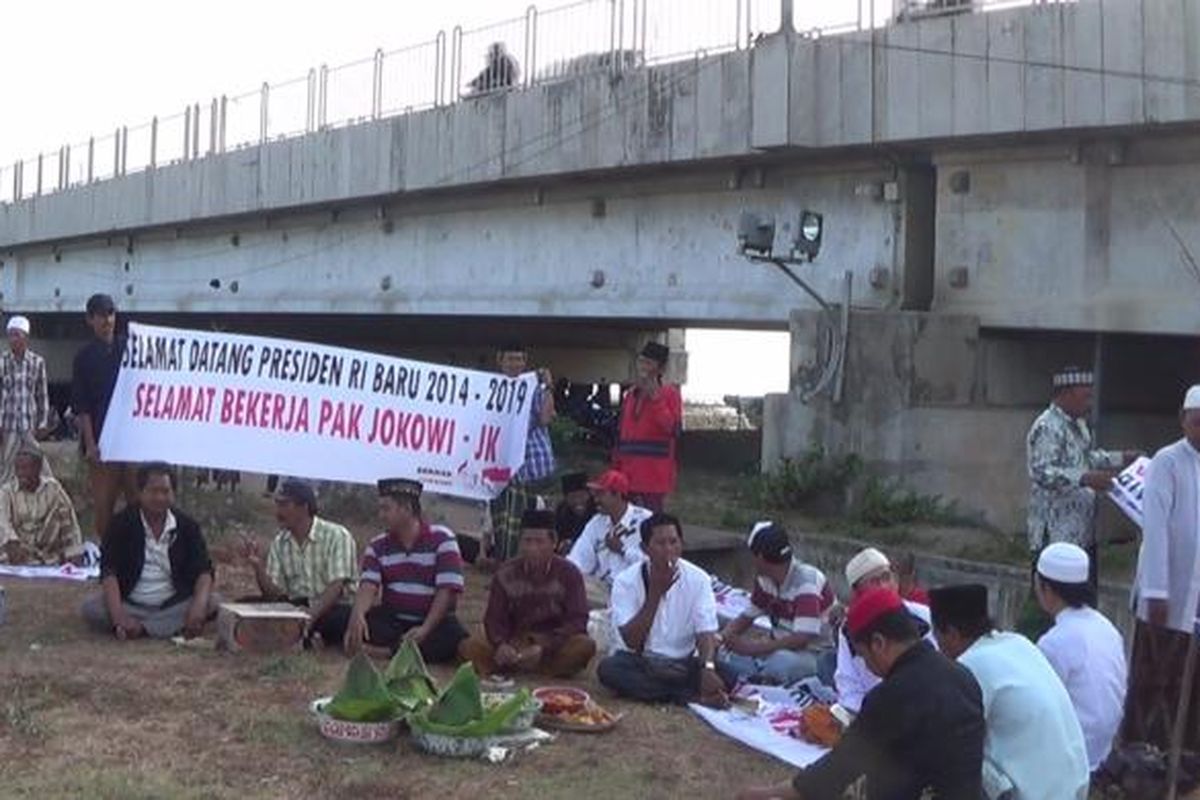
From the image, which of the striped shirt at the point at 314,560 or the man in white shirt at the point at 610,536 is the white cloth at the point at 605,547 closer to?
the man in white shirt at the point at 610,536

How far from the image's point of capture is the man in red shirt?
11.7 meters

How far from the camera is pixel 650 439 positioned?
11.7m

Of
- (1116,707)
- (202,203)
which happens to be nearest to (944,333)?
(1116,707)

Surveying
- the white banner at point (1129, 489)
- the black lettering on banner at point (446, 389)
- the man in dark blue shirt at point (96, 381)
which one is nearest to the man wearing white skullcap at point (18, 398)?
the man in dark blue shirt at point (96, 381)

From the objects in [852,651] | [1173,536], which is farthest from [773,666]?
[1173,536]

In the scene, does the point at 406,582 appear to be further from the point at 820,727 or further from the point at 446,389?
the point at 446,389

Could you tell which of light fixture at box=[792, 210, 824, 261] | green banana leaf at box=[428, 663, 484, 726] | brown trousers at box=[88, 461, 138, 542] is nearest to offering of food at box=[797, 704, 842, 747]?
green banana leaf at box=[428, 663, 484, 726]

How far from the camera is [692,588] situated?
28.5 feet

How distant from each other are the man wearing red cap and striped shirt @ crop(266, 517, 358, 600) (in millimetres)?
5015

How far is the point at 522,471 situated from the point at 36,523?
130 inches

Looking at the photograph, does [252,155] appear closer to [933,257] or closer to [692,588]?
[933,257]

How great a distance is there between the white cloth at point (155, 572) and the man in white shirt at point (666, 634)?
2.53m

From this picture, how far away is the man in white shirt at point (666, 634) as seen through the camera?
8.56 m

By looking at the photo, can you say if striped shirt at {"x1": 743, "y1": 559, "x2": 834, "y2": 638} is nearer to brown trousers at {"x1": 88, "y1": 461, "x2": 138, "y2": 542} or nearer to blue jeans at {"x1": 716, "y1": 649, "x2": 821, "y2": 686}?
blue jeans at {"x1": 716, "y1": 649, "x2": 821, "y2": 686}
